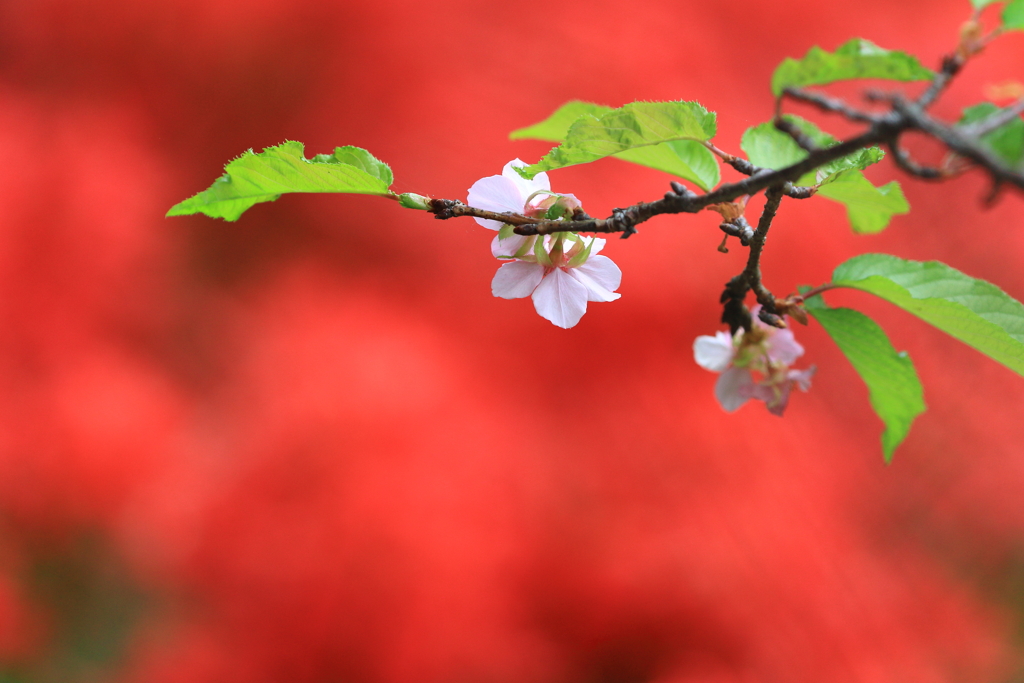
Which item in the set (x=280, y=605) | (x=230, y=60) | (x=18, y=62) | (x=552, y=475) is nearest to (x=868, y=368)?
(x=552, y=475)

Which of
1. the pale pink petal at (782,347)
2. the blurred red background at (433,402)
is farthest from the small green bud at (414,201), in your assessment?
the blurred red background at (433,402)

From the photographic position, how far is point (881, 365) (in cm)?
29

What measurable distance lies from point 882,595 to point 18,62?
2.56 m

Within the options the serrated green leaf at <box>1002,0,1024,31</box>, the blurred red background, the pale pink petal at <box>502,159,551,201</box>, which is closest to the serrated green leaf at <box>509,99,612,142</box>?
the pale pink petal at <box>502,159,551,201</box>

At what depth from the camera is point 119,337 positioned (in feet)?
5.10

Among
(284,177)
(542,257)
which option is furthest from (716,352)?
(284,177)

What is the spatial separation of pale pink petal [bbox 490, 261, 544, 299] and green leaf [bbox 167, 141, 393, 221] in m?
0.06

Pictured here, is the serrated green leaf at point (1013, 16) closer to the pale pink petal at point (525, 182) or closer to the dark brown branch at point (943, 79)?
the dark brown branch at point (943, 79)

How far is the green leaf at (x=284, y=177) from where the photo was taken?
0.25m

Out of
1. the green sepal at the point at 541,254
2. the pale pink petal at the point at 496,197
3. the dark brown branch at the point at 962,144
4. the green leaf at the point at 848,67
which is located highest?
the green leaf at the point at 848,67

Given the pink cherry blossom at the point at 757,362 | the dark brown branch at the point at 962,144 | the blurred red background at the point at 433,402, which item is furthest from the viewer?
the blurred red background at the point at 433,402

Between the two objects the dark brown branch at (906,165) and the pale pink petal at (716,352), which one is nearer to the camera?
the dark brown branch at (906,165)

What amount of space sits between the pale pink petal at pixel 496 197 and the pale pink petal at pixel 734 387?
164 millimetres

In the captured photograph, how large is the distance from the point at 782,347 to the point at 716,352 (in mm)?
35
